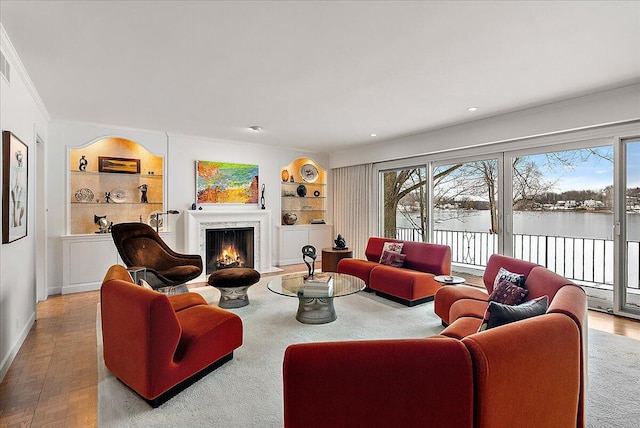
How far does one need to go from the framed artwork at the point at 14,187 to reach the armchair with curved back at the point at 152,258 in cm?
107

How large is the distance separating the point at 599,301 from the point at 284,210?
5578 mm

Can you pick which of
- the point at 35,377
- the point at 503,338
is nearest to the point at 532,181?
the point at 503,338

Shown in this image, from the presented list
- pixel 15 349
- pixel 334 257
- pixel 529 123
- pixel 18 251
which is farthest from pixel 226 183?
pixel 529 123

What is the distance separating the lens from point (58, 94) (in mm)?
3742

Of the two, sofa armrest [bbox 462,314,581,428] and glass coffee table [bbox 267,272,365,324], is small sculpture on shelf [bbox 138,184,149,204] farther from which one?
sofa armrest [bbox 462,314,581,428]

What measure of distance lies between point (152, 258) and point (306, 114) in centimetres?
287

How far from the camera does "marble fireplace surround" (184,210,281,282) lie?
5795 millimetres

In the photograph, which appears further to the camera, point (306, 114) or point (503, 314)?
point (306, 114)

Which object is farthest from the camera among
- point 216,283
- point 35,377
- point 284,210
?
point 284,210

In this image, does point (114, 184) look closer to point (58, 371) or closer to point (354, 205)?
point (58, 371)

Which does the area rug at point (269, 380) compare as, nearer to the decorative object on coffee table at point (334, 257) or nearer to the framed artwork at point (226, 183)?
the decorative object on coffee table at point (334, 257)

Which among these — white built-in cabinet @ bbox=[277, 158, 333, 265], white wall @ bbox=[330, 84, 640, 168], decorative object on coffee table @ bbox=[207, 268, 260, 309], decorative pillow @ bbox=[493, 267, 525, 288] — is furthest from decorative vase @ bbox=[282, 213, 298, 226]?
decorative pillow @ bbox=[493, 267, 525, 288]

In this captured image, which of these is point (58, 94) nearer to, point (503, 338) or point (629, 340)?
point (503, 338)

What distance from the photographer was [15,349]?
2.90 m
